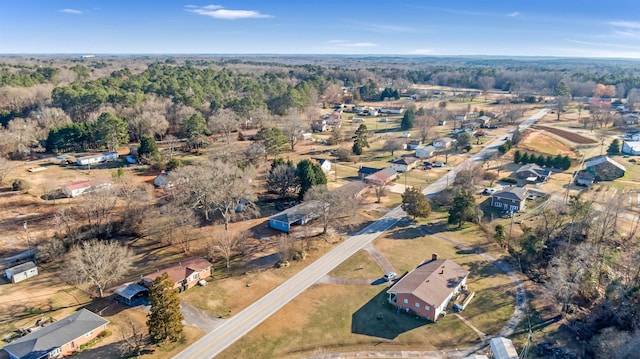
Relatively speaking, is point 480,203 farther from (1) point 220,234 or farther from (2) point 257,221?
(1) point 220,234

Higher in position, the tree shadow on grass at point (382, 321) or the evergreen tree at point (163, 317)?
the evergreen tree at point (163, 317)

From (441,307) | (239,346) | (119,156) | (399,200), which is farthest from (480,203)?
(119,156)

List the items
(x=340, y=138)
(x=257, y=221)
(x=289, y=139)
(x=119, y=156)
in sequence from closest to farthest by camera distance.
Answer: (x=257, y=221), (x=119, y=156), (x=289, y=139), (x=340, y=138)

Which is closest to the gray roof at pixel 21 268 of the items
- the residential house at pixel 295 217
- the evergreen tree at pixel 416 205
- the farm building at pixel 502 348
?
the residential house at pixel 295 217

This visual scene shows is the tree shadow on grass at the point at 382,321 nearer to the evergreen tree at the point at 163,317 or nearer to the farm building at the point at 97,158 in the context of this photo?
the evergreen tree at the point at 163,317

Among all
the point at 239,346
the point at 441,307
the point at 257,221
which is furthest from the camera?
the point at 257,221

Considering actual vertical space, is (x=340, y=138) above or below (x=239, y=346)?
above

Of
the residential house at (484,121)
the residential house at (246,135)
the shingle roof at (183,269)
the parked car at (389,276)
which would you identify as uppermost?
the residential house at (484,121)

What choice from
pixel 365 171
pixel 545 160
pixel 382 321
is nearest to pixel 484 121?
pixel 545 160
